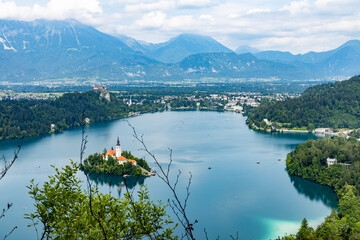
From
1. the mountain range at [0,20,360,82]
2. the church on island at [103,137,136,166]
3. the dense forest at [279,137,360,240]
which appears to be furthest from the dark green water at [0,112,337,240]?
the mountain range at [0,20,360,82]

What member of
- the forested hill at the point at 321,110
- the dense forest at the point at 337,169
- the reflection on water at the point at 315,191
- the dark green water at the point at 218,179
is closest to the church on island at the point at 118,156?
the dark green water at the point at 218,179

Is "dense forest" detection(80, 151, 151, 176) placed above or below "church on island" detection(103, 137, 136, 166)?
below

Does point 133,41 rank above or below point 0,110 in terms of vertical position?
above

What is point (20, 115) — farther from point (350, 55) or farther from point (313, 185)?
point (350, 55)

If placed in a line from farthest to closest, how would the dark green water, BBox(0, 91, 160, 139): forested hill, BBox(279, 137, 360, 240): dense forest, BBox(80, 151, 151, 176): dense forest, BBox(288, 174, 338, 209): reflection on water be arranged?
BBox(0, 91, 160, 139): forested hill → BBox(80, 151, 151, 176): dense forest → BBox(288, 174, 338, 209): reflection on water → the dark green water → BBox(279, 137, 360, 240): dense forest

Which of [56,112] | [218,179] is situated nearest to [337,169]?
[218,179]

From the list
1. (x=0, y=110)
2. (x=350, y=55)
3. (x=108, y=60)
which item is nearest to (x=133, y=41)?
(x=108, y=60)

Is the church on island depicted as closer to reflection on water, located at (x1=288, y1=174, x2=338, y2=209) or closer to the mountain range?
reflection on water, located at (x1=288, y1=174, x2=338, y2=209)

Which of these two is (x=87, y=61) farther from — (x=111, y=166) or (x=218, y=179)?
(x=218, y=179)
